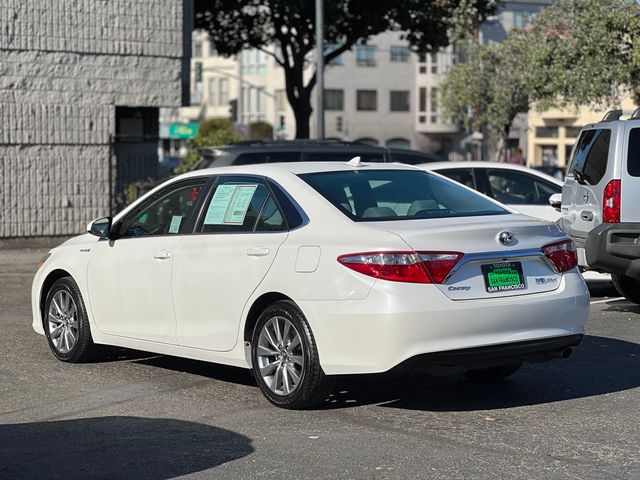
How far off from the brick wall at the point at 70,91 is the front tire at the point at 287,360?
1410cm

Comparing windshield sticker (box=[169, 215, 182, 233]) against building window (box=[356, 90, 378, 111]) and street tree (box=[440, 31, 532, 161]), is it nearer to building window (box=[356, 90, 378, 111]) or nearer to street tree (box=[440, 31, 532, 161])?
street tree (box=[440, 31, 532, 161])

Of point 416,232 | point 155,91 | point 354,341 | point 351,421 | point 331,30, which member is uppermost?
point 331,30

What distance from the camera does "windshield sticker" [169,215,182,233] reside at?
30.2 feet

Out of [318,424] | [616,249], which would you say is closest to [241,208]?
[318,424]

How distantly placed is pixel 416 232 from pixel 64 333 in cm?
368

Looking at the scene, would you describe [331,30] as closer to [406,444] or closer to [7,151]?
[7,151]

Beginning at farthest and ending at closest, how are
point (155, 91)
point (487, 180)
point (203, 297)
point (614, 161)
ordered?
point (155, 91)
point (487, 180)
point (614, 161)
point (203, 297)

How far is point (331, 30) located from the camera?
35.8 meters

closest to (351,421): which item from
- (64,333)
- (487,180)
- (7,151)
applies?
(64,333)

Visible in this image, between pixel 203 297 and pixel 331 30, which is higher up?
pixel 331 30

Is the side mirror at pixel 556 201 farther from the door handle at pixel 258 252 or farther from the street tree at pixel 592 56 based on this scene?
the street tree at pixel 592 56

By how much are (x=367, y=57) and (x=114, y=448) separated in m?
77.8

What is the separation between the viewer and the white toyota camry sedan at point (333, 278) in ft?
25.0

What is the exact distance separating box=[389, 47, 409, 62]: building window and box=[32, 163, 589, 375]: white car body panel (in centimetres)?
7592
